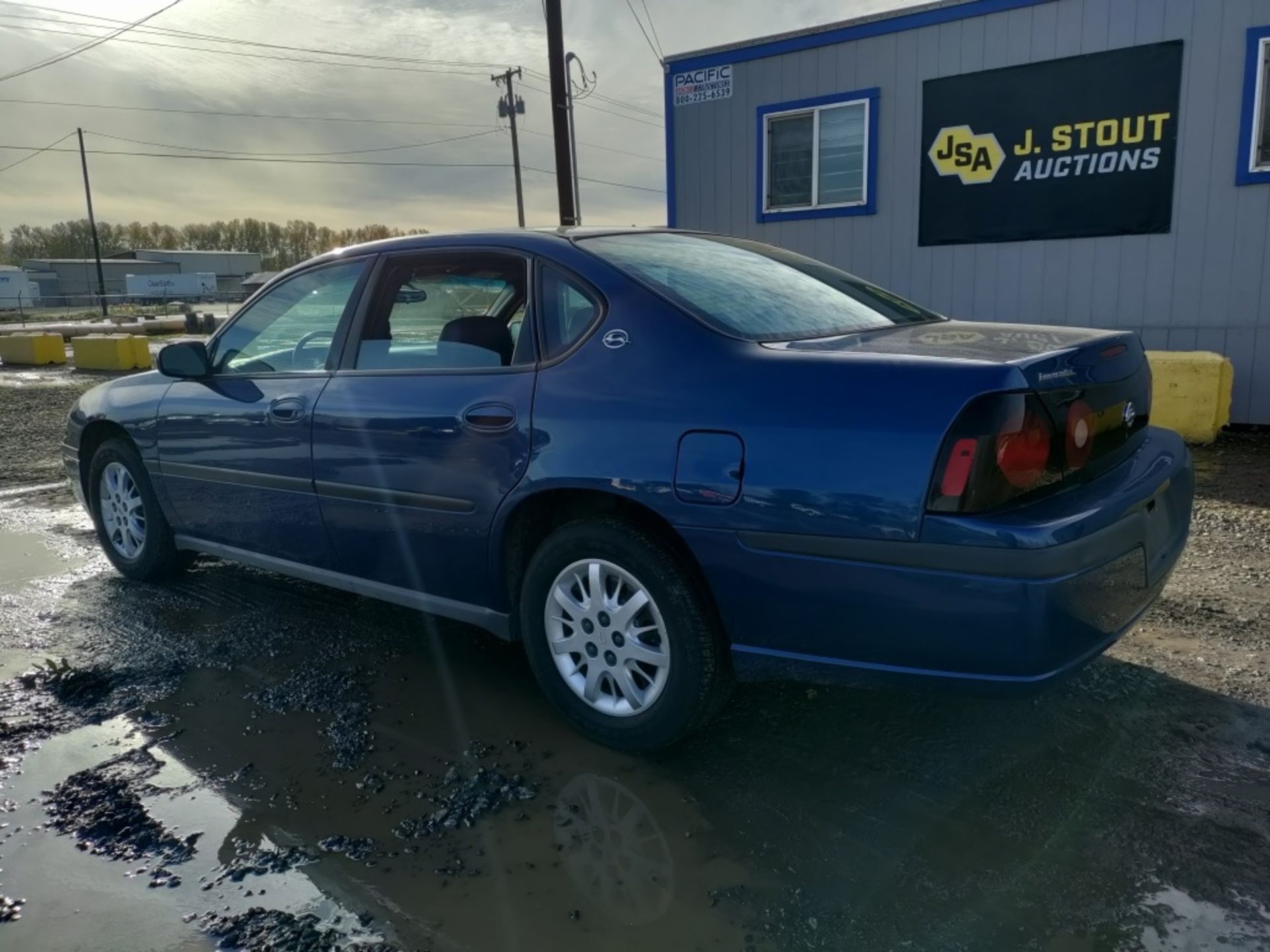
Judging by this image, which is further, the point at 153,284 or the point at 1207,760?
the point at 153,284

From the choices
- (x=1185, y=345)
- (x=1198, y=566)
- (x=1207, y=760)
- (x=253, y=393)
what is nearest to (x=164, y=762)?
(x=253, y=393)

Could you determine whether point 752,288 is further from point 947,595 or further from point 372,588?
point 372,588

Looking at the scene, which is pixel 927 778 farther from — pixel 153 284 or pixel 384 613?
pixel 153 284

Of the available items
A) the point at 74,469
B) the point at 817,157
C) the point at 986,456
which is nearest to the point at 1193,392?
the point at 817,157

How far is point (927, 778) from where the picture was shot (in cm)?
274

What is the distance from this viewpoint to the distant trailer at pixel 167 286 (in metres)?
65.4

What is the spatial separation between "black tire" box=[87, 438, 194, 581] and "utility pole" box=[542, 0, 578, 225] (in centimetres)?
1062

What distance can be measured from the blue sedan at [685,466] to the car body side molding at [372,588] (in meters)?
0.02

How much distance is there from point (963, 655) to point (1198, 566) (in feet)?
9.61

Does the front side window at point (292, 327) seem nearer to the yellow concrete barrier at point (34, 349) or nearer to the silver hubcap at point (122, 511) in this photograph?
the silver hubcap at point (122, 511)

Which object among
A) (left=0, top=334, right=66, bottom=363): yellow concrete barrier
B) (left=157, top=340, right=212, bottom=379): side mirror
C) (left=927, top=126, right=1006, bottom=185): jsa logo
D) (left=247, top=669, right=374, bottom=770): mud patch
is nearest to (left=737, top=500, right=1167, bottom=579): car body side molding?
(left=247, top=669, right=374, bottom=770): mud patch

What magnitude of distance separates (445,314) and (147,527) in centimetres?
218

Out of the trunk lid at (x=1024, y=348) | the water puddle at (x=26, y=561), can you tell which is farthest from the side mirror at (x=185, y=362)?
the trunk lid at (x=1024, y=348)

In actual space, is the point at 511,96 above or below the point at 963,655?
above
